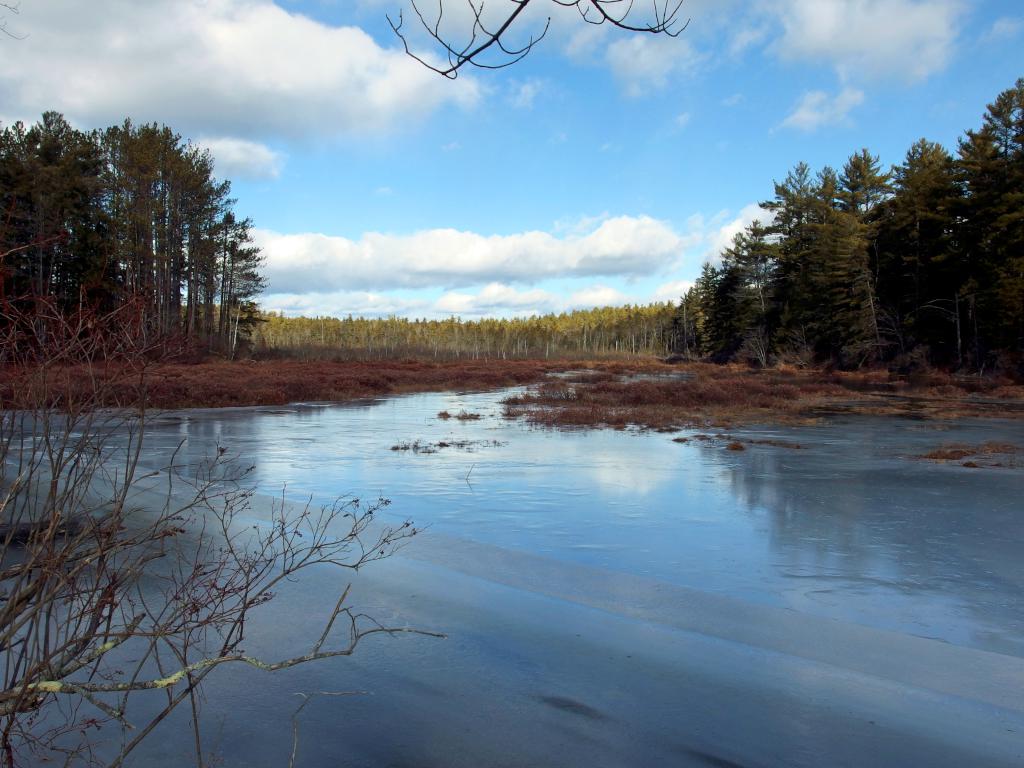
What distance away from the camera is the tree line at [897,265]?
3366cm

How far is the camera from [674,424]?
730 inches

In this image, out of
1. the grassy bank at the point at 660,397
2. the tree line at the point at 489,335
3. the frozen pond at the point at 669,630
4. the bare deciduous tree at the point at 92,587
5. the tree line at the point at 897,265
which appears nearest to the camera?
the bare deciduous tree at the point at 92,587

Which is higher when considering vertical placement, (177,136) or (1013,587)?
(177,136)

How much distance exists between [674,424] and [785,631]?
1403cm

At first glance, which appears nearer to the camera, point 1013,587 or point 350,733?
point 350,733

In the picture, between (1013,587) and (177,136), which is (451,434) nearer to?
(1013,587)

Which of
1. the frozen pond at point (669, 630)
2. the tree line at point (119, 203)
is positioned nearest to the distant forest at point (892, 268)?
the tree line at point (119, 203)

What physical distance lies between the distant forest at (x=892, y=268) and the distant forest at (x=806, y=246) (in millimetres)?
112

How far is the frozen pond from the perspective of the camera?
3393 millimetres

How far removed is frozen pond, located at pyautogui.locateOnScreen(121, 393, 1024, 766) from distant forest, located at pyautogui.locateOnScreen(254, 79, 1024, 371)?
29.6 meters

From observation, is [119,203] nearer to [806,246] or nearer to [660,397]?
[660,397]

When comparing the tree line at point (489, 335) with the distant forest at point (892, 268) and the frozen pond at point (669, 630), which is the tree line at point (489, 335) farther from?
the frozen pond at point (669, 630)

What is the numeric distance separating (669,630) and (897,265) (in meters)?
48.5

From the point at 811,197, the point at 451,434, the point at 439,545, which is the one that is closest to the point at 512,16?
the point at 439,545
